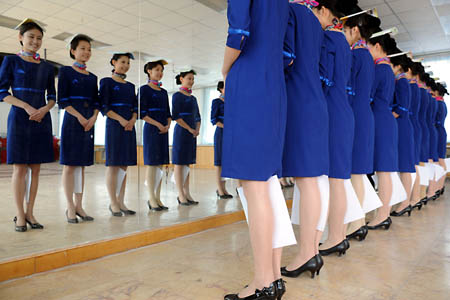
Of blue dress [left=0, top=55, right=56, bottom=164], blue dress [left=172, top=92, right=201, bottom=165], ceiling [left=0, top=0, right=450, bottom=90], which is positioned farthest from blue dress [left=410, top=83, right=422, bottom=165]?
blue dress [left=0, top=55, right=56, bottom=164]

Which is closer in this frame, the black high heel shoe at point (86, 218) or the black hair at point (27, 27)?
the black hair at point (27, 27)

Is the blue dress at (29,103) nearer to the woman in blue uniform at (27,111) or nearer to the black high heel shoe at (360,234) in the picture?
the woman in blue uniform at (27,111)

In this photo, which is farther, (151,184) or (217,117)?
(217,117)

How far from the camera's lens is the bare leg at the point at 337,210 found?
2221mm

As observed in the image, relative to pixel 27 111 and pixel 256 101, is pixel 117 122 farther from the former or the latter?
pixel 256 101

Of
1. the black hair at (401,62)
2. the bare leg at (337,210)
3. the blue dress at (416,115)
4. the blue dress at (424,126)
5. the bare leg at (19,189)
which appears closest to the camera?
the bare leg at (19,189)

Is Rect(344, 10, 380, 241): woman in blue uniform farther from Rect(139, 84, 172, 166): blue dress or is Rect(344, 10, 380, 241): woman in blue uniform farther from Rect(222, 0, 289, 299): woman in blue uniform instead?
Rect(139, 84, 172, 166): blue dress

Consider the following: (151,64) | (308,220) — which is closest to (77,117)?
(151,64)

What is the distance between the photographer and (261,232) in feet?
4.80

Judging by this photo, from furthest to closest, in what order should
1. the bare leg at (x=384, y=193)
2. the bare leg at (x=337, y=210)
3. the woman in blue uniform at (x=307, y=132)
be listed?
the bare leg at (x=384, y=193)
the bare leg at (x=337, y=210)
the woman in blue uniform at (x=307, y=132)

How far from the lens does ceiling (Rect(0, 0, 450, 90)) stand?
80.5 inches

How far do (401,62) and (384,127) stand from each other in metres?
1.16

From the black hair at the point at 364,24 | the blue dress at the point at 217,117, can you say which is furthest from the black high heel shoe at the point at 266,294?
the blue dress at the point at 217,117

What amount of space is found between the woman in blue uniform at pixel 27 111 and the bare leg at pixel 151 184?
0.99 m
